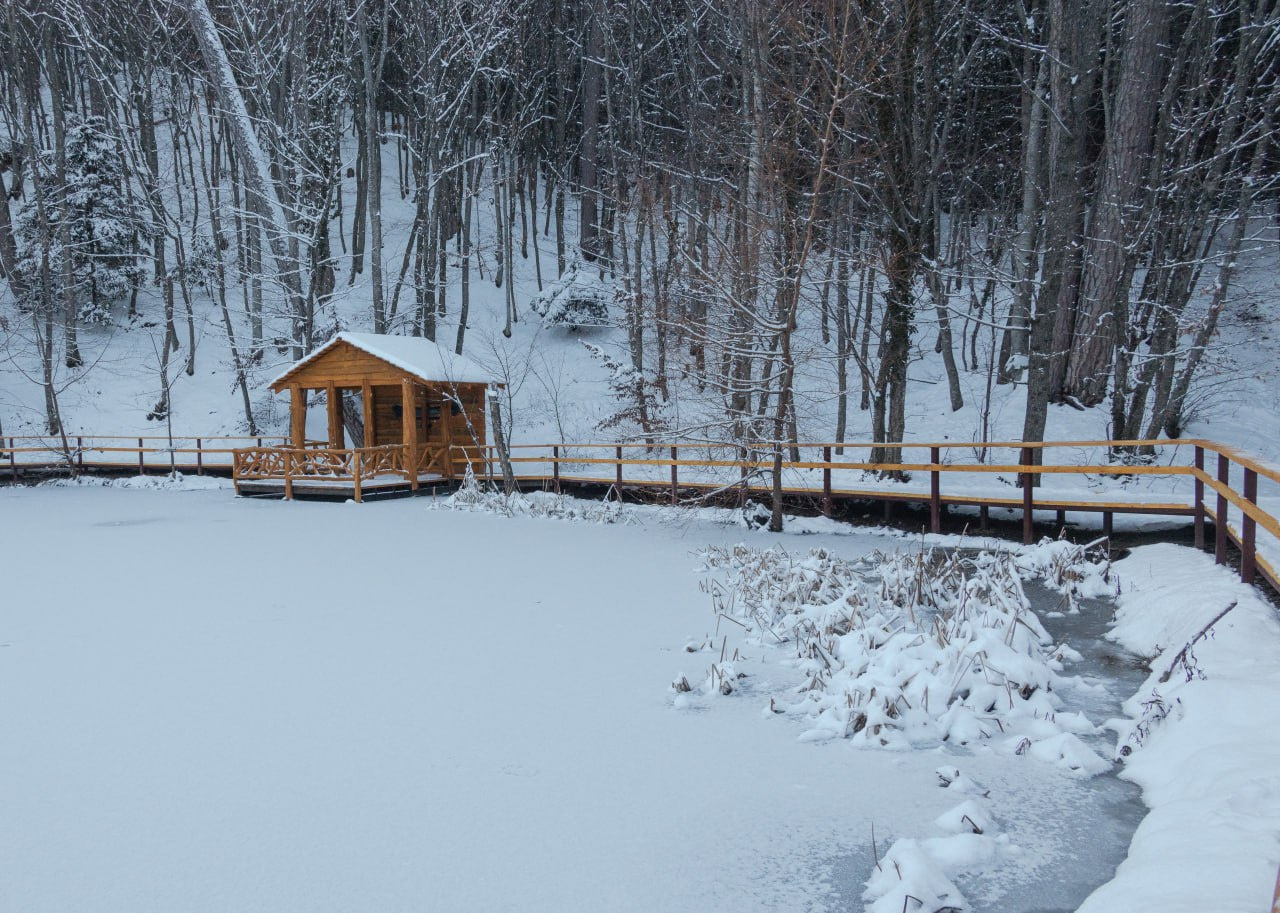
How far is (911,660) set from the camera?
4793 millimetres

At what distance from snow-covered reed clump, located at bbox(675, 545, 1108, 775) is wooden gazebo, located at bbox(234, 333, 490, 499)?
1059 centimetres

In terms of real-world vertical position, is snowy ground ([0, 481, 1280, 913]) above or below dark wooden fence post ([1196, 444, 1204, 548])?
below

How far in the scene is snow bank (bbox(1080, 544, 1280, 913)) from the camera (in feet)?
8.29

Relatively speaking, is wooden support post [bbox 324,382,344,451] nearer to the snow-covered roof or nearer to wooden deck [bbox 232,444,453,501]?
wooden deck [bbox 232,444,453,501]

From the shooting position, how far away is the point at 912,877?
2.74 metres

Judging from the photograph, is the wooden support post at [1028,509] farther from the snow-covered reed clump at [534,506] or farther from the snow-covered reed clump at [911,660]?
the snow-covered reed clump at [534,506]

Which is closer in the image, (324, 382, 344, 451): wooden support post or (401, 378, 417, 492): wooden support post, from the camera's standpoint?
(401, 378, 417, 492): wooden support post

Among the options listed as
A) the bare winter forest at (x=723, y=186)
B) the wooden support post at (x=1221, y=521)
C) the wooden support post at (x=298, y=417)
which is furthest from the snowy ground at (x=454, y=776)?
the wooden support post at (x=298, y=417)

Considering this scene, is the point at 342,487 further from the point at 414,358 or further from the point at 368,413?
the point at 414,358

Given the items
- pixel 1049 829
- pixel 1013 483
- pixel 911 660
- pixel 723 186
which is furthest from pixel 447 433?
pixel 1049 829

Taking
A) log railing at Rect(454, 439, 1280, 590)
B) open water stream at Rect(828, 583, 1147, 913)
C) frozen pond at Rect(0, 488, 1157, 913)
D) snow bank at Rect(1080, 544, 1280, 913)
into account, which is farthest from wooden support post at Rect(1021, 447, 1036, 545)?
open water stream at Rect(828, 583, 1147, 913)

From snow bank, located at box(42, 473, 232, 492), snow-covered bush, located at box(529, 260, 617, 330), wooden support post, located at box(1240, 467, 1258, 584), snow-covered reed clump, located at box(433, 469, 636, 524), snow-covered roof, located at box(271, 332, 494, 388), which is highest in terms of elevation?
snow-covered bush, located at box(529, 260, 617, 330)

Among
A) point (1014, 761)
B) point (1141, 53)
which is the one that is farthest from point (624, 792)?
point (1141, 53)

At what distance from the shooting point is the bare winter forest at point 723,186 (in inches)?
474
